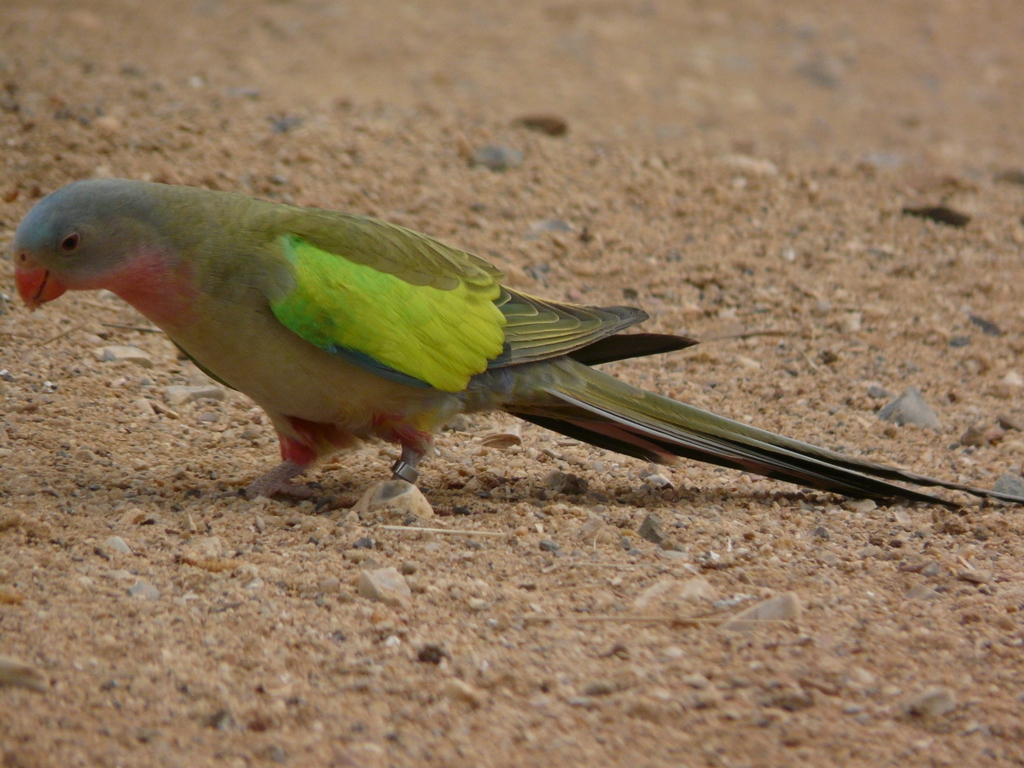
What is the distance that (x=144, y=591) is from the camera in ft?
12.4

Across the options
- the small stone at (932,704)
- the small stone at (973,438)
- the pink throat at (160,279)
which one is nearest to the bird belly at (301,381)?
the pink throat at (160,279)

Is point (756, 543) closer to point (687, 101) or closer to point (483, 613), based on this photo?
point (483, 613)

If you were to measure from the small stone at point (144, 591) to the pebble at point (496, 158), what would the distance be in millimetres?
4976

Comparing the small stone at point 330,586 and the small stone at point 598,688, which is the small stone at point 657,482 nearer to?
the small stone at point 330,586

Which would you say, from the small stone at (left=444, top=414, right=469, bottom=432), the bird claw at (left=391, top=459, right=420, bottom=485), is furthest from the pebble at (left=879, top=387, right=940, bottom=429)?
the bird claw at (left=391, top=459, right=420, bottom=485)

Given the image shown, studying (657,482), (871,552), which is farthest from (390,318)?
(871,552)

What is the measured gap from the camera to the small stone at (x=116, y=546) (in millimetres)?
4066

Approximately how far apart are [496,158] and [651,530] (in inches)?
174

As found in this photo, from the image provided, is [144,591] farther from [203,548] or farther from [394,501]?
[394,501]

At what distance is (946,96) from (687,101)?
344 centimetres

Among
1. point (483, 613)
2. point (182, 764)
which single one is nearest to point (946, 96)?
point (483, 613)

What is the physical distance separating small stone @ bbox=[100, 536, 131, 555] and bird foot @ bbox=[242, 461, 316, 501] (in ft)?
2.32

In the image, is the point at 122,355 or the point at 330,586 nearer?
the point at 330,586

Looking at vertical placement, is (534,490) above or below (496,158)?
below
